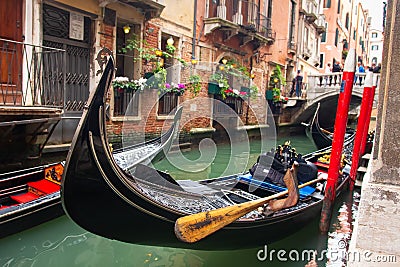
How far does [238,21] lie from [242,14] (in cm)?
71

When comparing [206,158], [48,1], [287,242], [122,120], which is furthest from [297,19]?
[287,242]

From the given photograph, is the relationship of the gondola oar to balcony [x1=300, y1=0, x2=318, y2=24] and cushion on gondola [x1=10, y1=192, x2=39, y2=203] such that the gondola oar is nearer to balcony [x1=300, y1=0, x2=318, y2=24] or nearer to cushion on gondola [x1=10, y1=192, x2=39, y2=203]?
cushion on gondola [x1=10, y1=192, x2=39, y2=203]

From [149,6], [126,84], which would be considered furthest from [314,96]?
[126,84]

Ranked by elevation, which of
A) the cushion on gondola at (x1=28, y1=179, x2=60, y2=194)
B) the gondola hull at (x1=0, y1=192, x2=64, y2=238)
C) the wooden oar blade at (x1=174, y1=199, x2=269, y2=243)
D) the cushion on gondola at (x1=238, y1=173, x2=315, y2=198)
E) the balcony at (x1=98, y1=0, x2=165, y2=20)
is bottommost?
the gondola hull at (x1=0, y1=192, x2=64, y2=238)

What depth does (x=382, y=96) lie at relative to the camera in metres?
1.46

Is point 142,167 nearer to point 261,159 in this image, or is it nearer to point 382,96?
point 261,159

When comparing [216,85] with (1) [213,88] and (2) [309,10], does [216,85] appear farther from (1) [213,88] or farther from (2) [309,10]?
(2) [309,10]

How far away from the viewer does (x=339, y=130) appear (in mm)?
2609

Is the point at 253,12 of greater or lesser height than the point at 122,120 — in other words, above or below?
above

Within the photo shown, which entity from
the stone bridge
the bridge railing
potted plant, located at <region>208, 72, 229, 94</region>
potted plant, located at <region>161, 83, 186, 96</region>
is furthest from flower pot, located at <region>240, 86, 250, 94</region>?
the bridge railing

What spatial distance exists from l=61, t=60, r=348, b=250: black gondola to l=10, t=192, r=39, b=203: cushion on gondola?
1028 millimetres

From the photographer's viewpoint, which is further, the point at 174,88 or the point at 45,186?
the point at 174,88

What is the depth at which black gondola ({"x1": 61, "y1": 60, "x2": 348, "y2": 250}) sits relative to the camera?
1596mm

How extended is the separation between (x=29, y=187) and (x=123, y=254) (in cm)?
111
